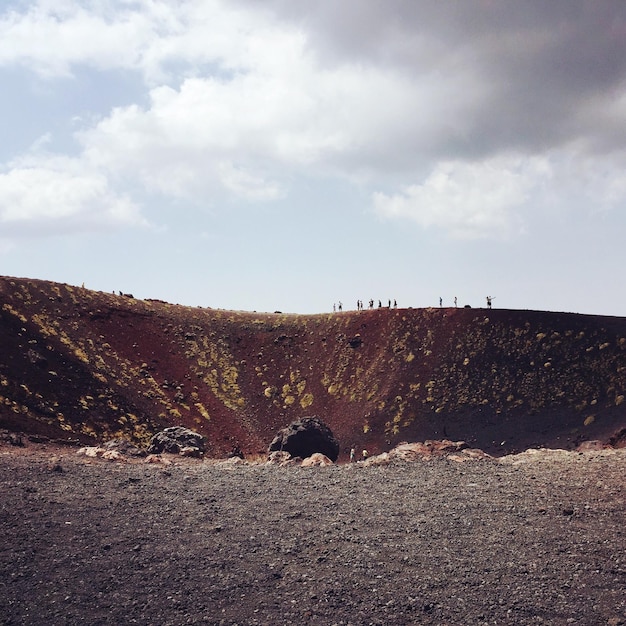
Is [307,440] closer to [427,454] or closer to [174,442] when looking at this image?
→ [174,442]

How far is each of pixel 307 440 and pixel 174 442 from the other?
8773 mm

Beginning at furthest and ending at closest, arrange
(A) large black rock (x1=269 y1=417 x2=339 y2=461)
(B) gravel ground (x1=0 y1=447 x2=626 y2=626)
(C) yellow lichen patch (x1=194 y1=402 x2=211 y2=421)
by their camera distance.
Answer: (C) yellow lichen patch (x1=194 y1=402 x2=211 y2=421)
(A) large black rock (x1=269 y1=417 x2=339 y2=461)
(B) gravel ground (x1=0 y1=447 x2=626 y2=626)

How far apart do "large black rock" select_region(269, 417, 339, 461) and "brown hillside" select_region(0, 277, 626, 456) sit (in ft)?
40.2

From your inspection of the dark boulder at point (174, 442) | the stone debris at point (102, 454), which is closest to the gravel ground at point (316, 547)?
the stone debris at point (102, 454)

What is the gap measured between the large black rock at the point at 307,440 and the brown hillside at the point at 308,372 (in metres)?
12.3

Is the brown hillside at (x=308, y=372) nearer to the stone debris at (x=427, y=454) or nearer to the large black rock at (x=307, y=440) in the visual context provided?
the large black rock at (x=307, y=440)

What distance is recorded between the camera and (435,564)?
1338 cm

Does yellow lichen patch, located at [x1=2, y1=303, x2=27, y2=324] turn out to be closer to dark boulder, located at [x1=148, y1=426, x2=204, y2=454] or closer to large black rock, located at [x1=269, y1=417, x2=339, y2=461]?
dark boulder, located at [x1=148, y1=426, x2=204, y2=454]

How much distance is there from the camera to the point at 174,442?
1271 inches

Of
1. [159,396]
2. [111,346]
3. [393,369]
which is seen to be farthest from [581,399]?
[111,346]

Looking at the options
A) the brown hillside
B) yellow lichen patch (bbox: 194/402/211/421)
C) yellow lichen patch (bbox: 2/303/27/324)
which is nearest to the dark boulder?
the brown hillside

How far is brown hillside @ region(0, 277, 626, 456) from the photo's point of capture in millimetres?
44812

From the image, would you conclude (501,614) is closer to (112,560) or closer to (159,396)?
(112,560)

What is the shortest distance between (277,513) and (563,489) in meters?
9.10
